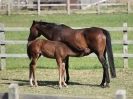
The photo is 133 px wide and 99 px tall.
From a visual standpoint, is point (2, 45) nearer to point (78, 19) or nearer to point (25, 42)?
point (25, 42)

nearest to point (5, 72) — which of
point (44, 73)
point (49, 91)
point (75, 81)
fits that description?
point (44, 73)

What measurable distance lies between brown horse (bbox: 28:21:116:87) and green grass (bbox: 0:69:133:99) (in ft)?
1.61

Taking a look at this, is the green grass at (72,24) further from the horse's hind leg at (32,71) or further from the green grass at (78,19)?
the horse's hind leg at (32,71)

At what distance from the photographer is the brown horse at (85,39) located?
9742 millimetres

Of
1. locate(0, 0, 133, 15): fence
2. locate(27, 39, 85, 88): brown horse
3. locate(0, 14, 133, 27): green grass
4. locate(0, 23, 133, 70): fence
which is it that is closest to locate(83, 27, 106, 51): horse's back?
locate(27, 39, 85, 88): brown horse

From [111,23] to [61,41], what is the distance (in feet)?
51.8

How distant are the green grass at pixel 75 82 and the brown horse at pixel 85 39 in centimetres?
49

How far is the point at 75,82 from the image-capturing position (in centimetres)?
1092

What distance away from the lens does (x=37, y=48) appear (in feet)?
31.8

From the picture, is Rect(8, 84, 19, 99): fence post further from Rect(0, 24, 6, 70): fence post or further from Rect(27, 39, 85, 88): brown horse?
Rect(0, 24, 6, 70): fence post

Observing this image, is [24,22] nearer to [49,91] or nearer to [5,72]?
[5,72]

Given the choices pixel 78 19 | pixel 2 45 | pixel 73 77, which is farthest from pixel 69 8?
pixel 73 77

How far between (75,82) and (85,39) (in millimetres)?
1503

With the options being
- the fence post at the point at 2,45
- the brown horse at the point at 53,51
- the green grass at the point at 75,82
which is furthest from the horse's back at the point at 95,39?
the fence post at the point at 2,45
